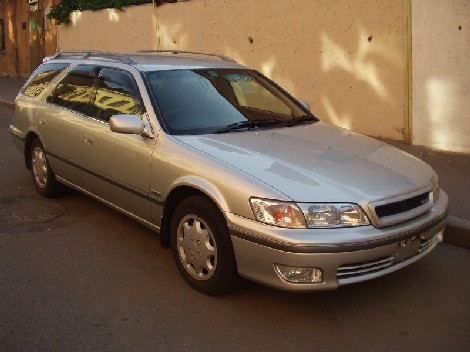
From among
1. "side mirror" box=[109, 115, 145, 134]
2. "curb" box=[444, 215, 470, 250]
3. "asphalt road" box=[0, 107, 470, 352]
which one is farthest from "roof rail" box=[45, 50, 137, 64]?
"curb" box=[444, 215, 470, 250]

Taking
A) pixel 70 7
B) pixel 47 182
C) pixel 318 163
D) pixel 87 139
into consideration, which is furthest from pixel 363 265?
pixel 70 7

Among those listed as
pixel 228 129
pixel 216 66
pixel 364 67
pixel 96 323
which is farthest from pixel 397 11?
pixel 96 323

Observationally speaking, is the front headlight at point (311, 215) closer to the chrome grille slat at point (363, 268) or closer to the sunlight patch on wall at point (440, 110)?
the chrome grille slat at point (363, 268)

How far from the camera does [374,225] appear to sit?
359 cm

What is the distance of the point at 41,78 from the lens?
6.61m

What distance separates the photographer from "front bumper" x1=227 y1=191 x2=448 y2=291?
3445mm

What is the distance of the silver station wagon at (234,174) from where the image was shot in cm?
353

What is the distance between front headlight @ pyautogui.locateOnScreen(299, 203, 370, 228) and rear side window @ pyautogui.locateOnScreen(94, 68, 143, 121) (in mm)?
1852

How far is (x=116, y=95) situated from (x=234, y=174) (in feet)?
6.05

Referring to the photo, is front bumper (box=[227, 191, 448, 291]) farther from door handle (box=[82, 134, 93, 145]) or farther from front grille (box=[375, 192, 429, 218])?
door handle (box=[82, 134, 93, 145])

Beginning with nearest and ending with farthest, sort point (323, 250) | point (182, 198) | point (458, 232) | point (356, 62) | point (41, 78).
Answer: point (323, 250) → point (182, 198) → point (458, 232) → point (41, 78) → point (356, 62)

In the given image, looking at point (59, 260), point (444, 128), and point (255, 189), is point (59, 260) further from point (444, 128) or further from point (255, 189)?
point (444, 128)

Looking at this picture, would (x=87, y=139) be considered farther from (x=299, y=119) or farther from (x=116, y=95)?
(x=299, y=119)

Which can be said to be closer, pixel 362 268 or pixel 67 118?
pixel 362 268
